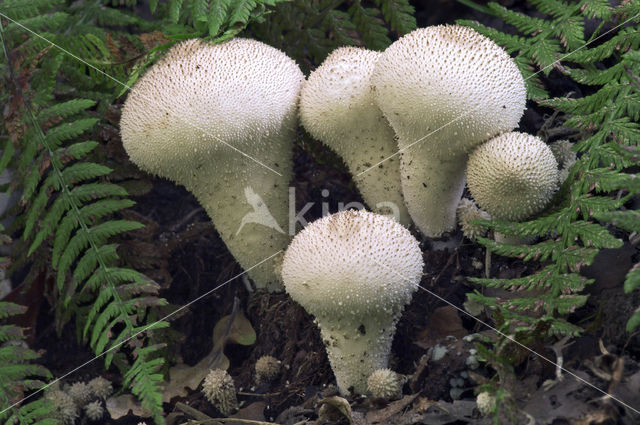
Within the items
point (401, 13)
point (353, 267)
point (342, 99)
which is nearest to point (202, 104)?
point (342, 99)

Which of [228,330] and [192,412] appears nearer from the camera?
[192,412]

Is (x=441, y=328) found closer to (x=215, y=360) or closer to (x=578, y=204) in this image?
(x=578, y=204)

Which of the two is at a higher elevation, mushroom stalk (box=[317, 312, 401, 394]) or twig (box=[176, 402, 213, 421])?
mushroom stalk (box=[317, 312, 401, 394])

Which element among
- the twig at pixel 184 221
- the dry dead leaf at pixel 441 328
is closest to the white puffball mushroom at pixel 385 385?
the dry dead leaf at pixel 441 328

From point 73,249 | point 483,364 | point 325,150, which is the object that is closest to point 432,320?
point 483,364

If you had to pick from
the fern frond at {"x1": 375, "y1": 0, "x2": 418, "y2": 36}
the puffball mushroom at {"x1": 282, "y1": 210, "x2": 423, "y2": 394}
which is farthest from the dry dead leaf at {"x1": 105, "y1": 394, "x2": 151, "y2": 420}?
the fern frond at {"x1": 375, "y1": 0, "x2": 418, "y2": 36}

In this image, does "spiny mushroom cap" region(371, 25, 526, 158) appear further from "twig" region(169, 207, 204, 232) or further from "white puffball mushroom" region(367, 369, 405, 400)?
"twig" region(169, 207, 204, 232)

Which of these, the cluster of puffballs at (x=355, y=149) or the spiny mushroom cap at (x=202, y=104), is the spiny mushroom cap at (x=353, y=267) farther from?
the spiny mushroom cap at (x=202, y=104)
